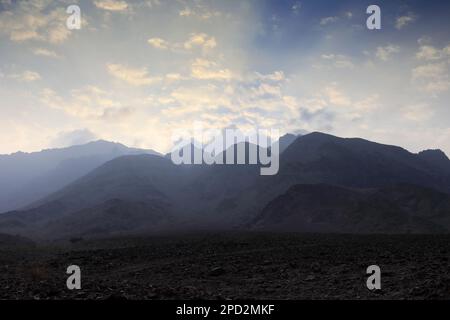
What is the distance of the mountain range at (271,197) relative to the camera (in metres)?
74.1

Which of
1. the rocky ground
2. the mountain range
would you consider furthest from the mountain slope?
the rocky ground

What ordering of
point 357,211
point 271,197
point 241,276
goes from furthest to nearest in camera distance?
point 271,197 → point 357,211 → point 241,276

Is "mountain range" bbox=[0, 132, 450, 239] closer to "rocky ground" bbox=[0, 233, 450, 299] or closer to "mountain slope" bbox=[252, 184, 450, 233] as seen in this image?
"mountain slope" bbox=[252, 184, 450, 233]

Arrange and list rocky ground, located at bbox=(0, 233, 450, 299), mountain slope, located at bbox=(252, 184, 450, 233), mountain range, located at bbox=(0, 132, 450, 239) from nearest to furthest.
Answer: rocky ground, located at bbox=(0, 233, 450, 299) < mountain slope, located at bbox=(252, 184, 450, 233) < mountain range, located at bbox=(0, 132, 450, 239)

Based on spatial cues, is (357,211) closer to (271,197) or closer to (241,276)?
(271,197)

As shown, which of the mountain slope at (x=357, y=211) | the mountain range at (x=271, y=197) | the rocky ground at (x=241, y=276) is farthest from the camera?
the mountain range at (x=271, y=197)

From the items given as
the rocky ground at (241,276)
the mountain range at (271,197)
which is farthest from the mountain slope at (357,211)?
the rocky ground at (241,276)

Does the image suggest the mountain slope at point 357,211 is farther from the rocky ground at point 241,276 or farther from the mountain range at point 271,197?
the rocky ground at point 241,276

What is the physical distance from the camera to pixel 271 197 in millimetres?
113438

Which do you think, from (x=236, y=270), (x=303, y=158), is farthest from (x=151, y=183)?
(x=236, y=270)

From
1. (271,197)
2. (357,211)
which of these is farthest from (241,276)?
(271,197)

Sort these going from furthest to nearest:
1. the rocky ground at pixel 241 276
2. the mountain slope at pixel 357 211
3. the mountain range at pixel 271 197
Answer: the mountain range at pixel 271 197
the mountain slope at pixel 357 211
the rocky ground at pixel 241 276

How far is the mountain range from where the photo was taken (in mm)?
74062
